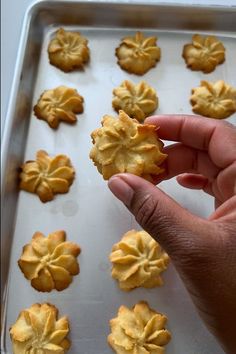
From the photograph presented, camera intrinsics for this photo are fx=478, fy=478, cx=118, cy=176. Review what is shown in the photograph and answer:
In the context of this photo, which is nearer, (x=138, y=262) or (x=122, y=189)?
(x=122, y=189)

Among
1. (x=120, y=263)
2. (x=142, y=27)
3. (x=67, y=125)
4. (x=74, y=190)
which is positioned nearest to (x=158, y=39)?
(x=142, y=27)

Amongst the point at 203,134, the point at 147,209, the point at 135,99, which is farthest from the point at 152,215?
the point at 135,99

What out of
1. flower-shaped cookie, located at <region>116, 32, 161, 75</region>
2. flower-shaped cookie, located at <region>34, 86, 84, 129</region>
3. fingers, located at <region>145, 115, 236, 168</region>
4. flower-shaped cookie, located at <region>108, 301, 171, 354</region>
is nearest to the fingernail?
fingers, located at <region>145, 115, 236, 168</region>

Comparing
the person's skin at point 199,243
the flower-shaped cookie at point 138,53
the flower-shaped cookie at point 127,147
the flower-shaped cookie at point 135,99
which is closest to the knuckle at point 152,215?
the person's skin at point 199,243

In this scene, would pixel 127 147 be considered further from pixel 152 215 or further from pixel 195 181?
pixel 195 181

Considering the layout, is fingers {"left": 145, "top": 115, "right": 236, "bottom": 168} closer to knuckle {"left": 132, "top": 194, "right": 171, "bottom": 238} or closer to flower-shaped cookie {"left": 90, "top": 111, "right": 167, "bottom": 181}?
flower-shaped cookie {"left": 90, "top": 111, "right": 167, "bottom": 181}

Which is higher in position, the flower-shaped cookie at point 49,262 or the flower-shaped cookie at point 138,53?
the flower-shaped cookie at point 138,53

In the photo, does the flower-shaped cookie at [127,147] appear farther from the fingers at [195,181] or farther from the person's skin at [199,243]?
the fingers at [195,181]
